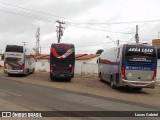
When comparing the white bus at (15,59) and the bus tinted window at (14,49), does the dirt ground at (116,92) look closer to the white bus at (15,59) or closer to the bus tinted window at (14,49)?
the white bus at (15,59)

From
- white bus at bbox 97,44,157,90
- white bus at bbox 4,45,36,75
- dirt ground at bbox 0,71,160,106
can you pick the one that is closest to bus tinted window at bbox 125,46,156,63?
white bus at bbox 97,44,157,90

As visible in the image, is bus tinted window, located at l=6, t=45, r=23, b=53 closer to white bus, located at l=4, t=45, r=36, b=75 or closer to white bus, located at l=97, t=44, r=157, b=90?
white bus, located at l=4, t=45, r=36, b=75

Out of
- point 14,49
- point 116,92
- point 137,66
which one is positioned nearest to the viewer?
point 137,66

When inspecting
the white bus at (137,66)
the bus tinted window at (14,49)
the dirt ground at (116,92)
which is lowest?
the dirt ground at (116,92)

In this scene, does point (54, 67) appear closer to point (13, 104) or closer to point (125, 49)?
point (125, 49)

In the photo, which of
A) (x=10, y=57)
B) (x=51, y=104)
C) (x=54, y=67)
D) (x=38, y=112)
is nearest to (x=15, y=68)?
(x=10, y=57)

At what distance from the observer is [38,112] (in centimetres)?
1215

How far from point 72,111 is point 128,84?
33.5 ft

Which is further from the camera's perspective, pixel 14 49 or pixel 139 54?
pixel 14 49

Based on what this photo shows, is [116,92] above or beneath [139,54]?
beneath

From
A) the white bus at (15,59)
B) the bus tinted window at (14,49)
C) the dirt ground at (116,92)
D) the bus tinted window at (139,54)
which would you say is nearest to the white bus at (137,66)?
the bus tinted window at (139,54)

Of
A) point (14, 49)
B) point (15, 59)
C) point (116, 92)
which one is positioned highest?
point (14, 49)

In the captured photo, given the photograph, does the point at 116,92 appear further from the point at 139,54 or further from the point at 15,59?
the point at 15,59

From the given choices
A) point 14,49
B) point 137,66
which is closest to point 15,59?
point 14,49
